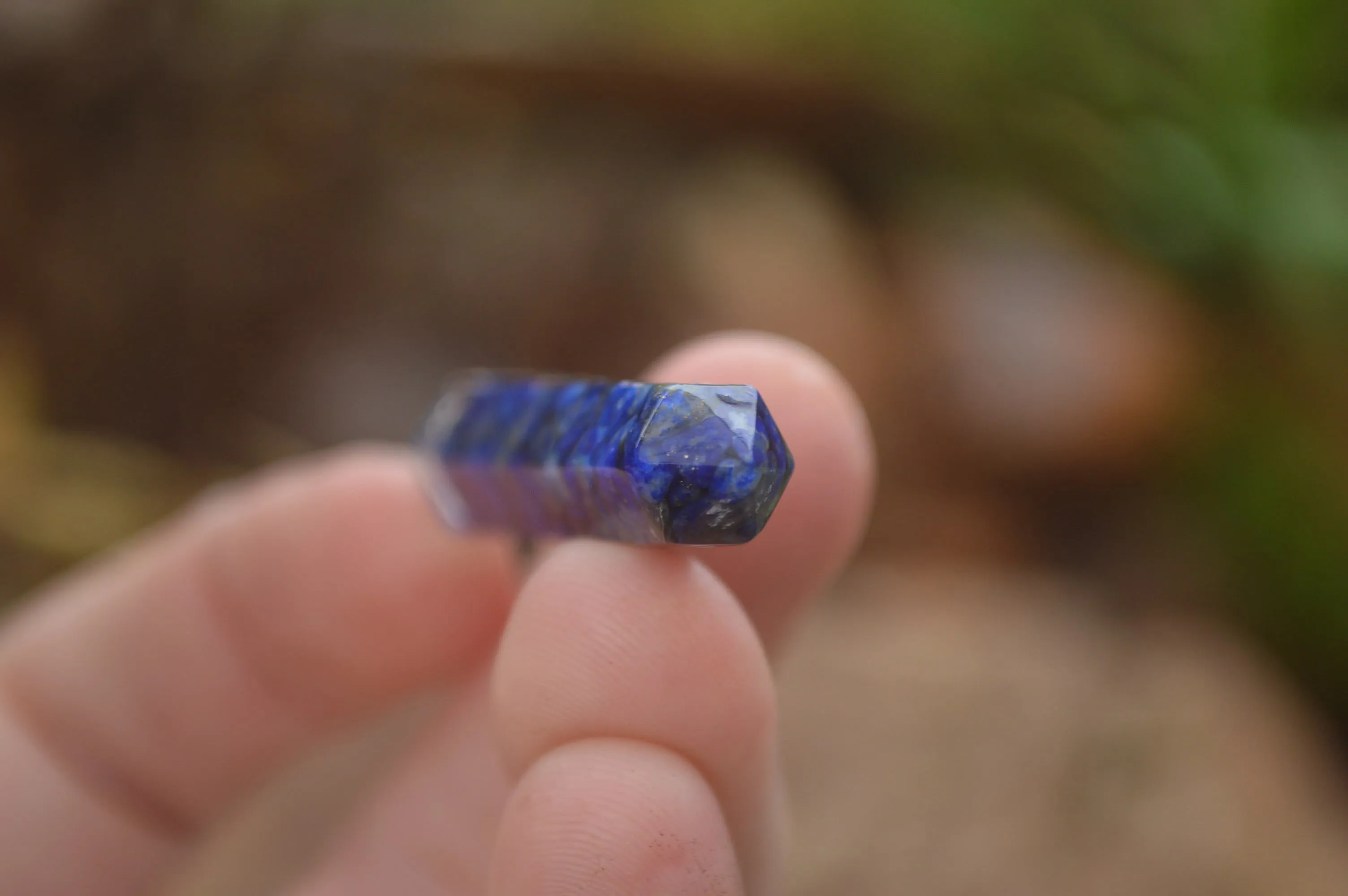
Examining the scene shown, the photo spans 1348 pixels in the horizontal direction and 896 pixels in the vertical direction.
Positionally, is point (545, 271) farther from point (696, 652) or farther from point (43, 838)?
point (696, 652)

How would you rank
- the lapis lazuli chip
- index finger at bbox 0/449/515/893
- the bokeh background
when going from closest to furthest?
Answer: the lapis lazuli chip < index finger at bbox 0/449/515/893 < the bokeh background

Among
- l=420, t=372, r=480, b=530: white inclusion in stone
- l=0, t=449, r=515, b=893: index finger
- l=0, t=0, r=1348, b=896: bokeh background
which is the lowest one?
l=0, t=449, r=515, b=893: index finger

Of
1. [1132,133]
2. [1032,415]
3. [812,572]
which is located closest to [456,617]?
[812,572]

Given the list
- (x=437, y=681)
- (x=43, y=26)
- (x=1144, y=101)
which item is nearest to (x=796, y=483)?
(x=437, y=681)

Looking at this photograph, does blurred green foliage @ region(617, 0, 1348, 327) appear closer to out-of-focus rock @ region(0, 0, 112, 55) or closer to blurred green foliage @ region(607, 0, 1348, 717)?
blurred green foliage @ region(607, 0, 1348, 717)

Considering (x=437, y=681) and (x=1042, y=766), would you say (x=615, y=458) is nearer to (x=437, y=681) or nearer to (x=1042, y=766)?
(x=437, y=681)

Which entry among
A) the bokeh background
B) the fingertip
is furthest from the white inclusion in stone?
the bokeh background
